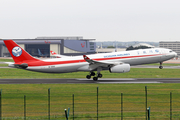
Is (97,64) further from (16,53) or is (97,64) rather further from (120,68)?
(16,53)

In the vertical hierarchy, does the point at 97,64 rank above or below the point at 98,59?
below

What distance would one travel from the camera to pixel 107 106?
2422 cm

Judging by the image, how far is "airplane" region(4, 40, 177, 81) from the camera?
44.3 metres

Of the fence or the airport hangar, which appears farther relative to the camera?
the airport hangar

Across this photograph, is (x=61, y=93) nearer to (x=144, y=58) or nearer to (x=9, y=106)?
(x=9, y=106)

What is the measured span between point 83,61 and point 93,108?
2313 cm

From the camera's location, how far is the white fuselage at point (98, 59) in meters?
45.5

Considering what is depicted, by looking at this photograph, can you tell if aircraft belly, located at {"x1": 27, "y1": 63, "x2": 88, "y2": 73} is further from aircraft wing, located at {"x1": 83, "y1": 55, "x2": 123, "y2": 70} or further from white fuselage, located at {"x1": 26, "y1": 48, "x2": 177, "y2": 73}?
aircraft wing, located at {"x1": 83, "y1": 55, "x2": 123, "y2": 70}

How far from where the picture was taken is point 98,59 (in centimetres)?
4712

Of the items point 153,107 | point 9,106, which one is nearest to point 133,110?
point 153,107

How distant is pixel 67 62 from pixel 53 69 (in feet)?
8.37

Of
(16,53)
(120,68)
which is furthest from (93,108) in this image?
(16,53)

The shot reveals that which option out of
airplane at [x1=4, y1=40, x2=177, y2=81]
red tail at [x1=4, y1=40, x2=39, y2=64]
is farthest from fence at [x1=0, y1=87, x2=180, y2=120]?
red tail at [x1=4, y1=40, x2=39, y2=64]

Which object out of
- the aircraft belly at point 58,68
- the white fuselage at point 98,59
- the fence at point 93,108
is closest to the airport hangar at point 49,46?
the white fuselage at point 98,59
